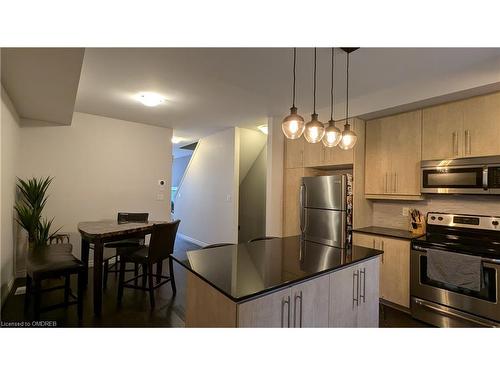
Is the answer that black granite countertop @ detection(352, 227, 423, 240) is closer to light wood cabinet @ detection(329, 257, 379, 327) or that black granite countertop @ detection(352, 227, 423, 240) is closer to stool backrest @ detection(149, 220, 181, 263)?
light wood cabinet @ detection(329, 257, 379, 327)

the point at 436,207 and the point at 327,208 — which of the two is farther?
the point at 327,208

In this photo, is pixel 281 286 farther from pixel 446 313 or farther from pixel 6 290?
pixel 6 290

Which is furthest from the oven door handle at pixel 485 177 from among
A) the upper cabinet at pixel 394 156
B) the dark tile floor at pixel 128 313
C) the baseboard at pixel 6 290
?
the baseboard at pixel 6 290

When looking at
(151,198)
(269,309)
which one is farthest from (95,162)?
(269,309)

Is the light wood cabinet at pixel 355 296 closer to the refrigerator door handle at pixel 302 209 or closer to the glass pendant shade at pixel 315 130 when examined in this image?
the glass pendant shade at pixel 315 130

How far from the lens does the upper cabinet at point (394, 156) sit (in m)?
2.76

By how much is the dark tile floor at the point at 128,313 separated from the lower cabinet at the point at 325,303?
32.0 inches

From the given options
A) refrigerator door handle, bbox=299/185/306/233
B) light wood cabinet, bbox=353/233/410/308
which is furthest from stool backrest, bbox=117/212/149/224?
light wood cabinet, bbox=353/233/410/308

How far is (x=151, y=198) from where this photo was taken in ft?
15.3

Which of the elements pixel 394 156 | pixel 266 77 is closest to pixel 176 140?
pixel 266 77

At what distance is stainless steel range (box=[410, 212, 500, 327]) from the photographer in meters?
2.05

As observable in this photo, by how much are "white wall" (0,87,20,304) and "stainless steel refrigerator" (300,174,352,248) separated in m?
3.31

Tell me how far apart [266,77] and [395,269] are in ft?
8.09

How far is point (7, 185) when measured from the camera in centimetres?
276
